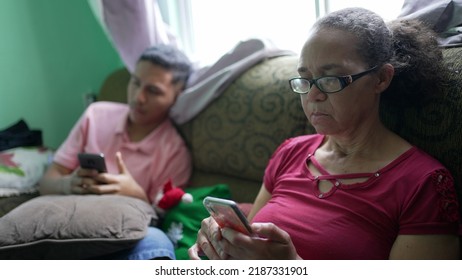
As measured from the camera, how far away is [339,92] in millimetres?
891

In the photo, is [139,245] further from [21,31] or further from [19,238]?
[21,31]

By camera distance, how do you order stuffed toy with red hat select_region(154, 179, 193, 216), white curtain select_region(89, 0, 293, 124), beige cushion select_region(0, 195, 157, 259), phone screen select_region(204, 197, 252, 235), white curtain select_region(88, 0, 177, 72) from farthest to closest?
white curtain select_region(88, 0, 177, 72)
white curtain select_region(89, 0, 293, 124)
stuffed toy with red hat select_region(154, 179, 193, 216)
beige cushion select_region(0, 195, 157, 259)
phone screen select_region(204, 197, 252, 235)

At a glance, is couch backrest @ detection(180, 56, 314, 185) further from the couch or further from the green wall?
the green wall

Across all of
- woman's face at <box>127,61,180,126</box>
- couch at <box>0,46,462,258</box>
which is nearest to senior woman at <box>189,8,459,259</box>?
couch at <box>0,46,462,258</box>

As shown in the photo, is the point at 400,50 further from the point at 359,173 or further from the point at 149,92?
the point at 149,92

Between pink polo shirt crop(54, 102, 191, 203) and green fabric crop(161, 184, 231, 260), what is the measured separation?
18cm

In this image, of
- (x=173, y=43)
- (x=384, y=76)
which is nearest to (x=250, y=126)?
(x=384, y=76)

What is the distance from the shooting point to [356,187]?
0.90 metres

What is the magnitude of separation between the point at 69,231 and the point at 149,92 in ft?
2.08

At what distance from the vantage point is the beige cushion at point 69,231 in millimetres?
1108

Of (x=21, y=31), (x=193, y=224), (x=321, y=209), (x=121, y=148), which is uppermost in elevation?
(x=21, y=31)

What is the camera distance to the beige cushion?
1.11 meters

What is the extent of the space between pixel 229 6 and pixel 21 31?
3.17 feet
